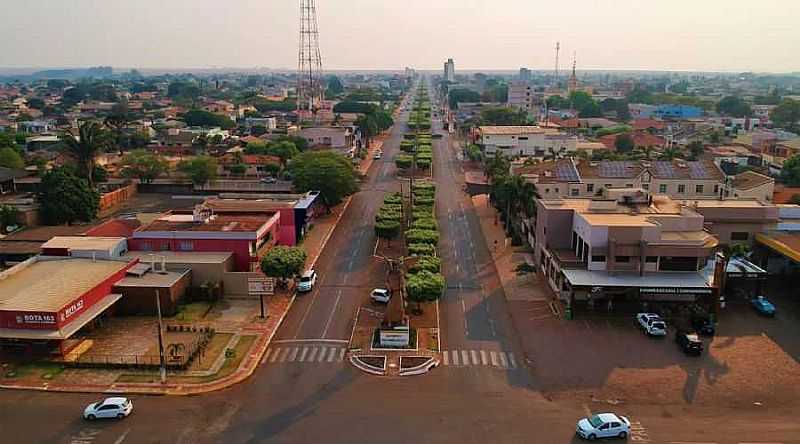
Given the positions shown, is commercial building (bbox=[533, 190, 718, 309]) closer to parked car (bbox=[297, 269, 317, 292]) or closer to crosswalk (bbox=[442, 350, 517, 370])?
crosswalk (bbox=[442, 350, 517, 370])

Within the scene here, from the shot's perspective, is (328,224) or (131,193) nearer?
(328,224)

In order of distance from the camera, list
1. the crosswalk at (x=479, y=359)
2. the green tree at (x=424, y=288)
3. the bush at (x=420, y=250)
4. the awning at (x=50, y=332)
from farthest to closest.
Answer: the bush at (x=420, y=250) → the green tree at (x=424, y=288) → the crosswalk at (x=479, y=359) → the awning at (x=50, y=332)

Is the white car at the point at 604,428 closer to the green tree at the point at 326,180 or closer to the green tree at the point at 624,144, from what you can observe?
the green tree at the point at 326,180

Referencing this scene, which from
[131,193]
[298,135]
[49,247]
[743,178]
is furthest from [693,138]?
[49,247]

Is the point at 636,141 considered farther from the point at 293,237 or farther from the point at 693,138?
the point at 293,237

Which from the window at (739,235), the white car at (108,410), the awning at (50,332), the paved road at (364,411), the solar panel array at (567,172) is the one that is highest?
the solar panel array at (567,172)

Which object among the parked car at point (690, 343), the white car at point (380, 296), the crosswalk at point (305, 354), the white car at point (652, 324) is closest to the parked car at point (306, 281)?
the white car at point (380, 296)

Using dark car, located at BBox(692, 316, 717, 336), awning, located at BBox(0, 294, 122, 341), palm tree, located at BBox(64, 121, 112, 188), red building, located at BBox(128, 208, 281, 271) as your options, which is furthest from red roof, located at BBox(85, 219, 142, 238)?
dark car, located at BBox(692, 316, 717, 336)
